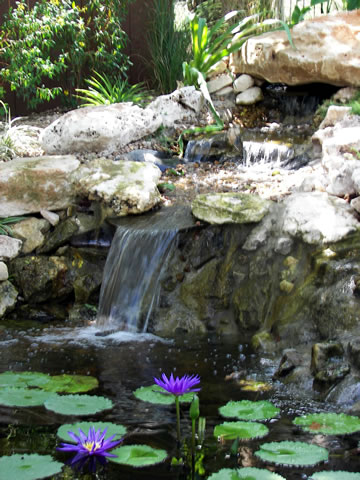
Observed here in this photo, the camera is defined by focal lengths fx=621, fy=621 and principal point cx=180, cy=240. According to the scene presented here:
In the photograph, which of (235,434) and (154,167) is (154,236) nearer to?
(154,167)

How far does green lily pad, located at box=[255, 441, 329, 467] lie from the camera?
7.27 feet

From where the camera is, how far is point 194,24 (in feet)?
24.9

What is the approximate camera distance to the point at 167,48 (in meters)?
8.25

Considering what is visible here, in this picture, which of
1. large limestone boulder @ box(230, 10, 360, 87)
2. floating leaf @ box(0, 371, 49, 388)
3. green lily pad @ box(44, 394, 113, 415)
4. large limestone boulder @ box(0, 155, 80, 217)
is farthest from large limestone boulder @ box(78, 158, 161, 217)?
green lily pad @ box(44, 394, 113, 415)

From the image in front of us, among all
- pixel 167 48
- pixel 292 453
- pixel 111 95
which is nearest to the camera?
pixel 292 453

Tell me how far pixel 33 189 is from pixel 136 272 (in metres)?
1.36

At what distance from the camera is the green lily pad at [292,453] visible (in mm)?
2217

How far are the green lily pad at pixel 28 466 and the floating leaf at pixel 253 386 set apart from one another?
4.22ft

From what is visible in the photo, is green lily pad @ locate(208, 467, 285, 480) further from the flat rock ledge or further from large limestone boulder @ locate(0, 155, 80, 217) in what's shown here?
large limestone boulder @ locate(0, 155, 80, 217)

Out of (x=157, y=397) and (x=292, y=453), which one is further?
(x=157, y=397)

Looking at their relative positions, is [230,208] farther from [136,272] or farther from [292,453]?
[292,453]

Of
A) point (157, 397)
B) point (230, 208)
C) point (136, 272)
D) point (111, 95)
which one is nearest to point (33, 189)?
point (136, 272)

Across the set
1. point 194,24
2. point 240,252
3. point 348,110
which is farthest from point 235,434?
point 194,24

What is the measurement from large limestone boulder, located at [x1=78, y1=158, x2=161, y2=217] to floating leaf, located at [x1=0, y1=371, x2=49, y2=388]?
7.36 ft
